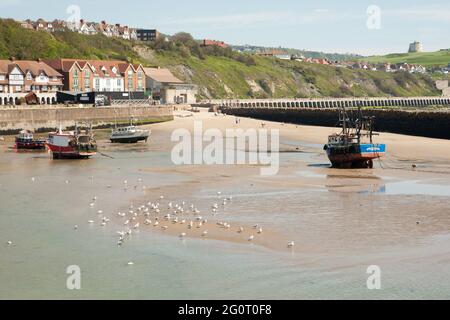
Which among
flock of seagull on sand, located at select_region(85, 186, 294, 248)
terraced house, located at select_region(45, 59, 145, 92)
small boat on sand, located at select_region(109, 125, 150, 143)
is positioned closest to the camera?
flock of seagull on sand, located at select_region(85, 186, 294, 248)

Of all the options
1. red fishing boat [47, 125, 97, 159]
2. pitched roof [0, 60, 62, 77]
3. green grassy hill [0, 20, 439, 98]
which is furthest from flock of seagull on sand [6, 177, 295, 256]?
green grassy hill [0, 20, 439, 98]

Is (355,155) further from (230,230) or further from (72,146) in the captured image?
(230,230)

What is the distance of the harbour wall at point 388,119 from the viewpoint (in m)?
84.6

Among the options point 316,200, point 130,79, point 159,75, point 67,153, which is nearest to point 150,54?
point 159,75

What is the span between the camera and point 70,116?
3649 inches

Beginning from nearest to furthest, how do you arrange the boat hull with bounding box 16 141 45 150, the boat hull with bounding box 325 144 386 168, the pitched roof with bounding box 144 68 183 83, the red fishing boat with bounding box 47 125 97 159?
the boat hull with bounding box 325 144 386 168
the red fishing boat with bounding box 47 125 97 159
the boat hull with bounding box 16 141 45 150
the pitched roof with bounding box 144 68 183 83

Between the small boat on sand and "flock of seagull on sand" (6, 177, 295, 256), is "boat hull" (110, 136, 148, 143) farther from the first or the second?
"flock of seagull on sand" (6, 177, 295, 256)

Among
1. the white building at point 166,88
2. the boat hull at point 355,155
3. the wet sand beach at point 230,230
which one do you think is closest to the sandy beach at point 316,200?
the wet sand beach at point 230,230

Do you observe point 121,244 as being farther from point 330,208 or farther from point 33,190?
point 33,190

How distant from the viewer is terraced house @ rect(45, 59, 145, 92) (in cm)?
11650

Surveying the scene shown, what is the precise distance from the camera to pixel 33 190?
41938 millimetres

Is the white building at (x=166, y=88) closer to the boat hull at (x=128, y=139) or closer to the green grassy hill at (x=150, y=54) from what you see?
the green grassy hill at (x=150, y=54)

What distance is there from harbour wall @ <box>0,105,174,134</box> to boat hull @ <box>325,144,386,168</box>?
111 ft
